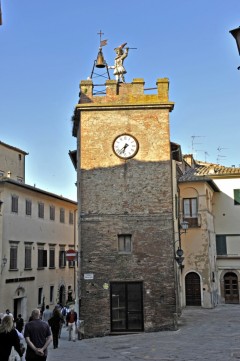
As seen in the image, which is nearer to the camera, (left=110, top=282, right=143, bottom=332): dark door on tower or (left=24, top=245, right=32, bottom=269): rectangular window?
(left=110, top=282, right=143, bottom=332): dark door on tower

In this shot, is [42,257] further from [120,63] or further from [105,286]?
[120,63]

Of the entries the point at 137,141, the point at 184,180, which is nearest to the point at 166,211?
the point at 137,141

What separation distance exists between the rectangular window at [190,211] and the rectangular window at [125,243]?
11.7 m

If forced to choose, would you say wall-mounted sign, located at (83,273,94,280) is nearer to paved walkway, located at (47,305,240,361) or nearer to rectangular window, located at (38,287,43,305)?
paved walkway, located at (47,305,240,361)

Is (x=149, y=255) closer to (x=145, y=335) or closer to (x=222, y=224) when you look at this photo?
(x=145, y=335)

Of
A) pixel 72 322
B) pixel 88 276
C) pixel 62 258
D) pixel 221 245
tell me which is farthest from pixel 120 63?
pixel 62 258

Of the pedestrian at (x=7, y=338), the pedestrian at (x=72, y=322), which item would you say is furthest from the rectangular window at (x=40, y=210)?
the pedestrian at (x=7, y=338)

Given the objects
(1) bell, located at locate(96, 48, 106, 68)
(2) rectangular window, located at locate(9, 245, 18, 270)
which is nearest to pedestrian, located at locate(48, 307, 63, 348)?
(1) bell, located at locate(96, 48, 106, 68)

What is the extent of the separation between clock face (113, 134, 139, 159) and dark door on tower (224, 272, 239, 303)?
18467 mm

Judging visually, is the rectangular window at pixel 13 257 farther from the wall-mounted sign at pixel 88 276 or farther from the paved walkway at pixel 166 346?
the wall-mounted sign at pixel 88 276

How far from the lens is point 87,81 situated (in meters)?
22.4

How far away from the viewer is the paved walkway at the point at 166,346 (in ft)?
48.4

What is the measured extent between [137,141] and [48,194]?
17.0m

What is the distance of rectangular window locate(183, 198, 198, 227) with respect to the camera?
32312mm
